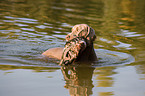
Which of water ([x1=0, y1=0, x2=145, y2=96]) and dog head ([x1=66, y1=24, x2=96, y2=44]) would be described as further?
dog head ([x1=66, y1=24, x2=96, y2=44])

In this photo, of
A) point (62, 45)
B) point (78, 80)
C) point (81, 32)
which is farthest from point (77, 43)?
point (62, 45)

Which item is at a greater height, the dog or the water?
the dog

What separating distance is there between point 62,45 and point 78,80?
13.8 feet

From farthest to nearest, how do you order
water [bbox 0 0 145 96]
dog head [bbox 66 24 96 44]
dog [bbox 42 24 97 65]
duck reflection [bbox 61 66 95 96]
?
dog head [bbox 66 24 96 44]
dog [bbox 42 24 97 65]
water [bbox 0 0 145 96]
duck reflection [bbox 61 66 95 96]

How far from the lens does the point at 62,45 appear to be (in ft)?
35.6

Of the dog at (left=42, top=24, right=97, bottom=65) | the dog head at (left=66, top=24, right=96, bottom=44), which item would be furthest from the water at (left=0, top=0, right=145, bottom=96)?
the dog head at (left=66, top=24, right=96, bottom=44)

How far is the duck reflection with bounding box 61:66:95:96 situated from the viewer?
593 cm

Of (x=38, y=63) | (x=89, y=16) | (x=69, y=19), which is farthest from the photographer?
(x=89, y=16)

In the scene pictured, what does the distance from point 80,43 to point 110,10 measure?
13.6 m

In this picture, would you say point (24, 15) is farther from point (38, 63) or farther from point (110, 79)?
point (110, 79)

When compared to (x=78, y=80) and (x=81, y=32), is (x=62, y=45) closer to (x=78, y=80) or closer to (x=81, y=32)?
(x=81, y=32)

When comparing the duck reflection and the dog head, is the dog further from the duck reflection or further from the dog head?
the duck reflection

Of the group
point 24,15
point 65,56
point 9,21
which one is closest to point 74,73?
point 65,56

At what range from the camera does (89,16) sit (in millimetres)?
16891
